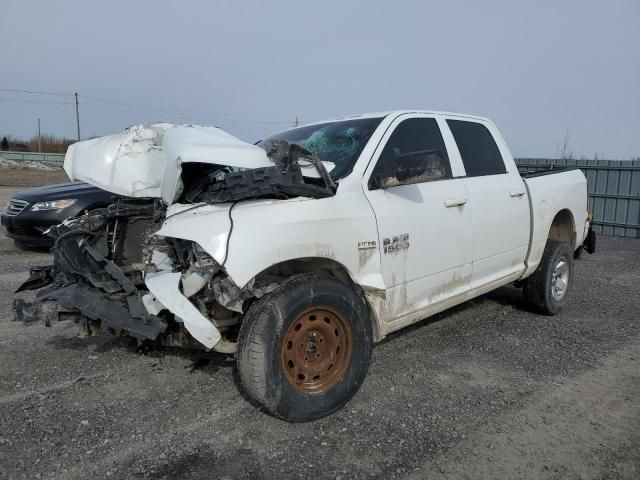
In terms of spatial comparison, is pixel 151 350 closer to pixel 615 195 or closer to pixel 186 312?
pixel 186 312

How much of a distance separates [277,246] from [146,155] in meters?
1.36

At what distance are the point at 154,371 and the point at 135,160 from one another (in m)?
1.58

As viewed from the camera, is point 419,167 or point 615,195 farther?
point 615,195

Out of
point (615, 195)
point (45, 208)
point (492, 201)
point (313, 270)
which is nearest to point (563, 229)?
point (492, 201)

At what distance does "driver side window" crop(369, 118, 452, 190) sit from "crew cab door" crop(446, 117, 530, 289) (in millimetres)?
239

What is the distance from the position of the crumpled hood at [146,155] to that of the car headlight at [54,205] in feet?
14.3

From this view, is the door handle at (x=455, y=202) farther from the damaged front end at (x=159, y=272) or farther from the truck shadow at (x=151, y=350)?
the truck shadow at (x=151, y=350)

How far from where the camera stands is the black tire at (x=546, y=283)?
Answer: 5348 millimetres

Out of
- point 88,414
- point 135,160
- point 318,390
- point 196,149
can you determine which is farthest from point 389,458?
point 135,160

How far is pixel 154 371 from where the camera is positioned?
3920mm

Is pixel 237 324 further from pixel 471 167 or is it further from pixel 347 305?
pixel 471 167

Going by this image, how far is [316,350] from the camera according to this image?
322 centimetres

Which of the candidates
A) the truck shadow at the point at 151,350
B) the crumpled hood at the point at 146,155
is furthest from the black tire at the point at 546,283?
the crumpled hood at the point at 146,155

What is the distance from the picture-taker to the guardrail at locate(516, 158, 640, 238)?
39.6ft
